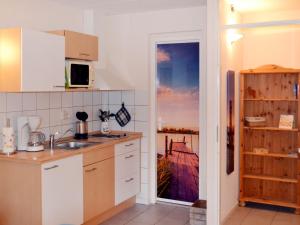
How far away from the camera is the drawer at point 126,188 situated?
4.38m

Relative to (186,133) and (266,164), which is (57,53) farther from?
(266,164)

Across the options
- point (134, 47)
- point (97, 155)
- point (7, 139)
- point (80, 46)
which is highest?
point (134, 47)

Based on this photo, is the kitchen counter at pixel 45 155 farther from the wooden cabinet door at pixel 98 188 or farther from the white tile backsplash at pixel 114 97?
the white tile backsplash at pixel 114 97

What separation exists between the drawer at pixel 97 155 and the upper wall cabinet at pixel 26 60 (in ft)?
2.50

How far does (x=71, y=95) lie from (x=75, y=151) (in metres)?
1.05

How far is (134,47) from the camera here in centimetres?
482

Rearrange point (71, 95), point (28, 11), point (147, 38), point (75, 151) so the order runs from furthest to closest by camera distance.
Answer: point (147, 38) < point (71, 95) < point (28, 11) < point (75, 151)

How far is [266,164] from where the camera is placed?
4789 millimetres

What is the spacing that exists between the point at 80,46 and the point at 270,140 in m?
2.56

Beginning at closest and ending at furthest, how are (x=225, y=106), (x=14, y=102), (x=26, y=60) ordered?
(x=26, y=60)
(x=14, y=102)
(x=225, y=106)

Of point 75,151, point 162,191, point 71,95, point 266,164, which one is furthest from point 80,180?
point 266,164

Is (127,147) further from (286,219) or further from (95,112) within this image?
(286,219)

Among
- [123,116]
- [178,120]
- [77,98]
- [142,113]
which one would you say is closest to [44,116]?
[77,98]

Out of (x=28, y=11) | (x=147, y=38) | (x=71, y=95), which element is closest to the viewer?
(x=28, y=11)
